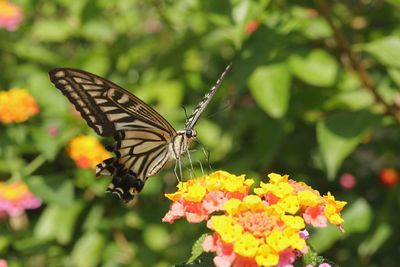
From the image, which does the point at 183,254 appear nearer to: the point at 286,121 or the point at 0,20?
the point at 286,121

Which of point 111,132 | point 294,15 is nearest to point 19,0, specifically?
point 294,15

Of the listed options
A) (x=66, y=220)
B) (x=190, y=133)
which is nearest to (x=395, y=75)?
(x=190, y=133)

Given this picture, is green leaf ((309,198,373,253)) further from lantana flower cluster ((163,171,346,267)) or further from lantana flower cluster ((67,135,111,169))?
lantana flower cluster ((163,171,346,267))

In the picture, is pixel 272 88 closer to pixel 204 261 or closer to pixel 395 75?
pixel 395 75

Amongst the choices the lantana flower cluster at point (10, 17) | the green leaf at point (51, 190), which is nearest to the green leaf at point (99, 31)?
the lantana flower cluster at point (10, 17)

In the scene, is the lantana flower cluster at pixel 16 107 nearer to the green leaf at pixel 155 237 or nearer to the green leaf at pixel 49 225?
the green leaf at pixel 49 225
